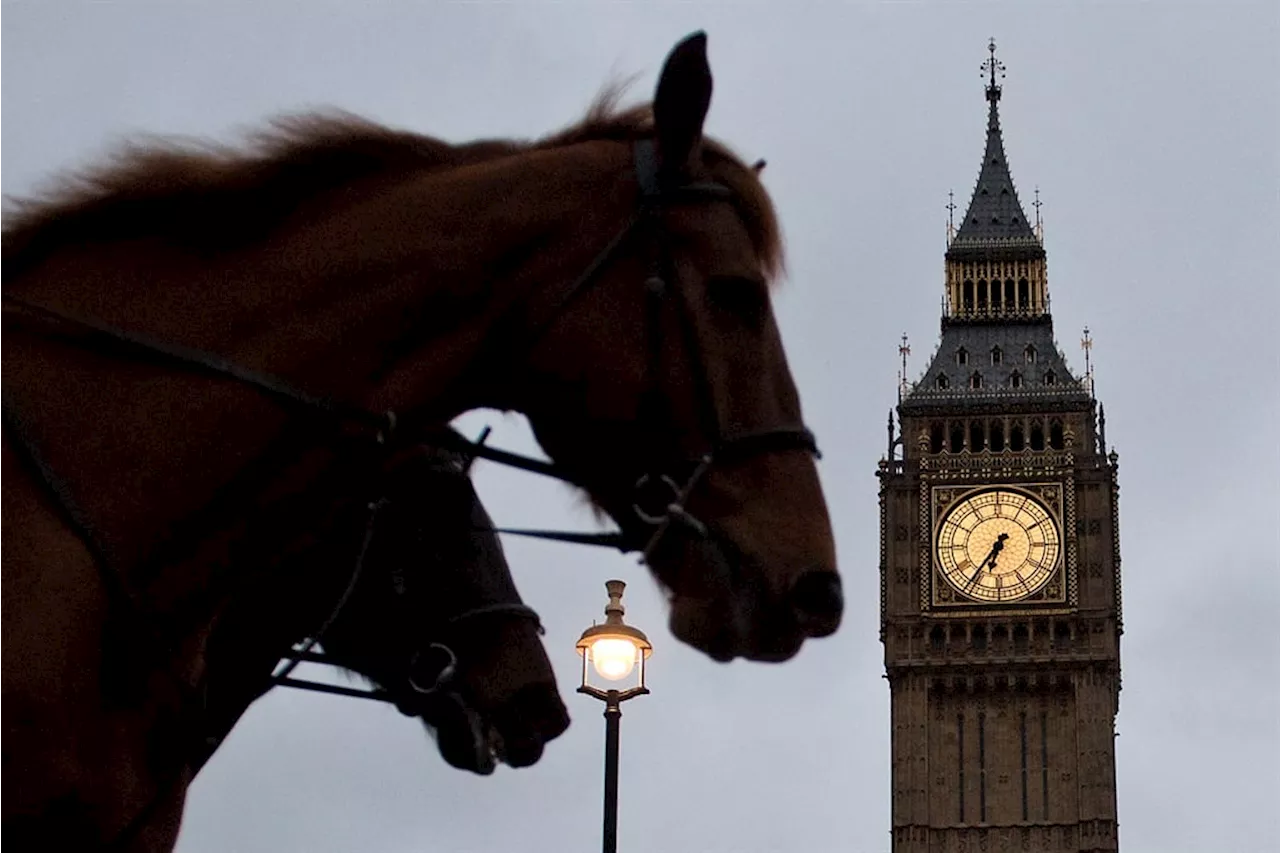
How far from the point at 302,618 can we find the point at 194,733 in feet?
2.66

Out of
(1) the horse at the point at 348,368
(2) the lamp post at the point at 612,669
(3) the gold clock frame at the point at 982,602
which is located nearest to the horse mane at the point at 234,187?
(1) the horse at the point at 348,368

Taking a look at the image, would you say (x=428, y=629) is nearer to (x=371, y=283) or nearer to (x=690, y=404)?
(x=371, y=283)

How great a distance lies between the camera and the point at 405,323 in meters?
5.50

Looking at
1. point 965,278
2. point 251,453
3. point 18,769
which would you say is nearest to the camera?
point 18,769

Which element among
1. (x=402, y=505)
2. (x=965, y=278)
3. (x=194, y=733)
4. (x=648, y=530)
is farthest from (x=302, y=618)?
(x=965, y=278)

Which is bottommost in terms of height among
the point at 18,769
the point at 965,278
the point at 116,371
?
the point at 18,769

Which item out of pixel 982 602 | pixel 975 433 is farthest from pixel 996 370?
pixel 982 602

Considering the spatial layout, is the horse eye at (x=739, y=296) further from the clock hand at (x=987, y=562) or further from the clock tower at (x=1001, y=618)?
the clock hand at (x=987, y=562)

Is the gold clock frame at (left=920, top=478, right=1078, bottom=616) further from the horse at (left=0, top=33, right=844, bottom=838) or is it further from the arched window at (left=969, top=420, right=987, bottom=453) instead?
the horse at (left=0, top=33, right=844, bottom=838)

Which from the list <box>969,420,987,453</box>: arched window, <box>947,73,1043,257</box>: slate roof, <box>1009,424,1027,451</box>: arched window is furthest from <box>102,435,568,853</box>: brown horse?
<box>947,73,1043,257</box>: slate roof

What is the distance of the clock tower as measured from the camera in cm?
7775

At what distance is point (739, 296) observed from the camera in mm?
5488

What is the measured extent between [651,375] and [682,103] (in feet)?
1.82

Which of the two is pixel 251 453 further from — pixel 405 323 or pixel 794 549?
pixel 794 549
